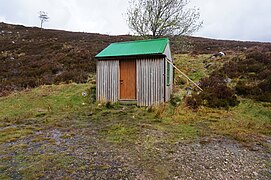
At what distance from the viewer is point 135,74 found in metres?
10.8

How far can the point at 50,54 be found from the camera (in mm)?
20875

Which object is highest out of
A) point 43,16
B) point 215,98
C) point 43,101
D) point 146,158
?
point 43,16

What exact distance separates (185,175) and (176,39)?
14.1m

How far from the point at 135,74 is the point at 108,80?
1.48 m

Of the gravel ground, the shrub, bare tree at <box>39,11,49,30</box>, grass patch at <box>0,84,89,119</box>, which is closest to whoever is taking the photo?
the gravel ground

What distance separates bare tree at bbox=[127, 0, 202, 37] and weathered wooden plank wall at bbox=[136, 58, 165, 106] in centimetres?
662

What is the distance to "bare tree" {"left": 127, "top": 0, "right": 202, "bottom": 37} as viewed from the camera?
1596cm

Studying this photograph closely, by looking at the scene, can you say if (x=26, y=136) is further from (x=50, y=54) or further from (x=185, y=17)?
(x=50, y=54)

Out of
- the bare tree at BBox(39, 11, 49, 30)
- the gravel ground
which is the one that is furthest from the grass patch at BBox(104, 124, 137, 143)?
the bare tree at BBox(39, 11, 49, 30)

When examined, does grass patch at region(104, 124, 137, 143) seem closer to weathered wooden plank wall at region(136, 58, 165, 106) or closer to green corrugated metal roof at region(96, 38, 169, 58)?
weathered wooden plank wall at region(136, 58, 165, 106)

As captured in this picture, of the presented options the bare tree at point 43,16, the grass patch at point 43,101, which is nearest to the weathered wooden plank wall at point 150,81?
the grass patch at point 43,101

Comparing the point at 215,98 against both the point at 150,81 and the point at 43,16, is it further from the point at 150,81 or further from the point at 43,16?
the point at 43,16

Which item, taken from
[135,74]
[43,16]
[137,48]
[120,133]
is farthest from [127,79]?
[43,16]

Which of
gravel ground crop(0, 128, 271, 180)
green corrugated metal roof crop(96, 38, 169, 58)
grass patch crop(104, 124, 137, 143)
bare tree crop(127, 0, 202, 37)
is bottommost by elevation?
gravel ground crop(0, 128, 271, 180)
